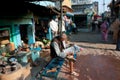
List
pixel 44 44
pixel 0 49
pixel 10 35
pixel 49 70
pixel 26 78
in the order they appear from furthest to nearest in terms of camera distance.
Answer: pixel 44 44 < pixel 10 35 < pixel 0 49 < pixel 49 70 < pixel 26 78

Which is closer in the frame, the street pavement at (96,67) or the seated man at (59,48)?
the seated man at (59,48)

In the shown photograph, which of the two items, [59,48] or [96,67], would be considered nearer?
[59,48]

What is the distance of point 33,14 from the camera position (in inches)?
454

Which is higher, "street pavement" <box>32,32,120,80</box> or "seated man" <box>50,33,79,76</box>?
"seated man" <box>50,33,79,76</box>

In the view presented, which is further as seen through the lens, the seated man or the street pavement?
the street pavement

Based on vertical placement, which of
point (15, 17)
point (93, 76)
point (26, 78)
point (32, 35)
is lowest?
point (93, 76)

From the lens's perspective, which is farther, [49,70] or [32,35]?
[32,35]

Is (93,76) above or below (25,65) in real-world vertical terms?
below

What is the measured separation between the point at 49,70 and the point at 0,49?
9.02ft

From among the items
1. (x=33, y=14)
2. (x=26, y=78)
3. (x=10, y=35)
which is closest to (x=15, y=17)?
(x=10, y=35)

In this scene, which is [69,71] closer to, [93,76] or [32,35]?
[93,76]

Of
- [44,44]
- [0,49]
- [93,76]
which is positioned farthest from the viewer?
[44,44]

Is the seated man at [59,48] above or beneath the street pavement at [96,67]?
above

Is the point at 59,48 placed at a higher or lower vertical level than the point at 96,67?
higher
